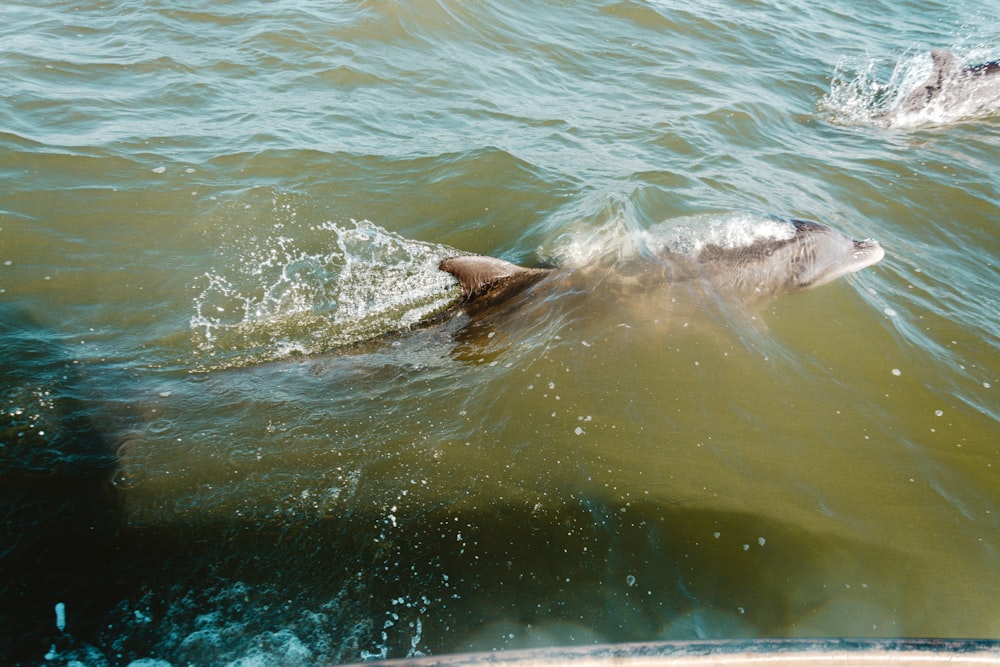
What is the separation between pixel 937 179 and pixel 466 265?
252 inches

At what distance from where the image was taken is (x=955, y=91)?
10.1 m

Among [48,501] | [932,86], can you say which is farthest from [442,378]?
[932,86]

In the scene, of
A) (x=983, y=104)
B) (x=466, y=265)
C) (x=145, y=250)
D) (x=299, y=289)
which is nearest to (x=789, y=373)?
(x=466, y=265)

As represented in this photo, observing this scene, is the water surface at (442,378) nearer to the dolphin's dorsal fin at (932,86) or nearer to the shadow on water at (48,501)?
the shadow on water at (48,501)

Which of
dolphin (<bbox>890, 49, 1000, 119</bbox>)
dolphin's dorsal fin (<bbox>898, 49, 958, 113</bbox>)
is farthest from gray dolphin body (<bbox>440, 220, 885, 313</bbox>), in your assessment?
dolphin's dorsal fin (<bbox>898, 49, 958, 113</bbox>)

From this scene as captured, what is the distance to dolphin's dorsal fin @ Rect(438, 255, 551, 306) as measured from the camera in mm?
4906

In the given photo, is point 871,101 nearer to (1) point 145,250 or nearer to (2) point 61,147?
(1) point 145,250

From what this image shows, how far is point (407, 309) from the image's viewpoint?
17.8ft

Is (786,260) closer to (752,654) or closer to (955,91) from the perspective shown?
(752,654)

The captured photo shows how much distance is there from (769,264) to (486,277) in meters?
2.34

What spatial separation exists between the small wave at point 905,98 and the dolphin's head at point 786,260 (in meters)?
5.29

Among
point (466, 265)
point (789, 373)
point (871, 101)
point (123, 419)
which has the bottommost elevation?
point (123, 419)

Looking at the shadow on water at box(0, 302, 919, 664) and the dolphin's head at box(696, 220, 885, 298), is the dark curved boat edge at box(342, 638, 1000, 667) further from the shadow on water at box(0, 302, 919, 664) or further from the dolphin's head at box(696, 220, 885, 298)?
the dolphin's head at box(696, 220, 885, 298)

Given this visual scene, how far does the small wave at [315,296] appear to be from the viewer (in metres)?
4.96
